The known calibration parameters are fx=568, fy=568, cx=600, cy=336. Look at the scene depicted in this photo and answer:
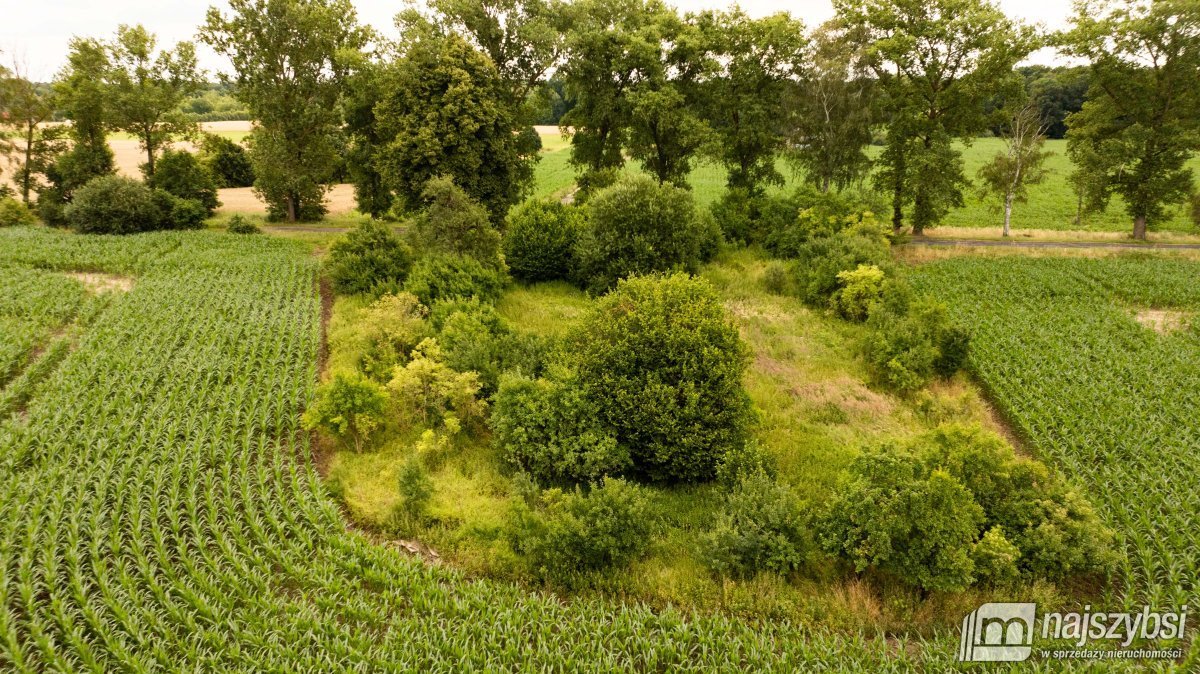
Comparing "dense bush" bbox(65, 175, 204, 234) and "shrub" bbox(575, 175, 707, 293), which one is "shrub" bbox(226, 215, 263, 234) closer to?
"dense bush" bbox(65, 175, 204, 234)

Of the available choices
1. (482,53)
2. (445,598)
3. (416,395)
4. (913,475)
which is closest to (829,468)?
(913,475)

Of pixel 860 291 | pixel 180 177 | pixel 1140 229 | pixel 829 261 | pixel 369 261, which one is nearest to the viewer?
pixel 860 291

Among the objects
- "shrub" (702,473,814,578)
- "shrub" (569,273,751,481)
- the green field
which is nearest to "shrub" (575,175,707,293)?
"shrub" (569,273,751,481)

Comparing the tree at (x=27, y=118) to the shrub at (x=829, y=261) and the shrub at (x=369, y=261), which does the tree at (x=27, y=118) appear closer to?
the shrub at (x=369, y=261)

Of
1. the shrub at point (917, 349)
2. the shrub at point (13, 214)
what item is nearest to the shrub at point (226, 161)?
the shrub at point (13, 214)

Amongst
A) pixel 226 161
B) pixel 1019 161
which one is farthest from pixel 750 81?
pixel 226 161

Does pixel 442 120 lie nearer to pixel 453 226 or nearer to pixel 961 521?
pixel 453 226
